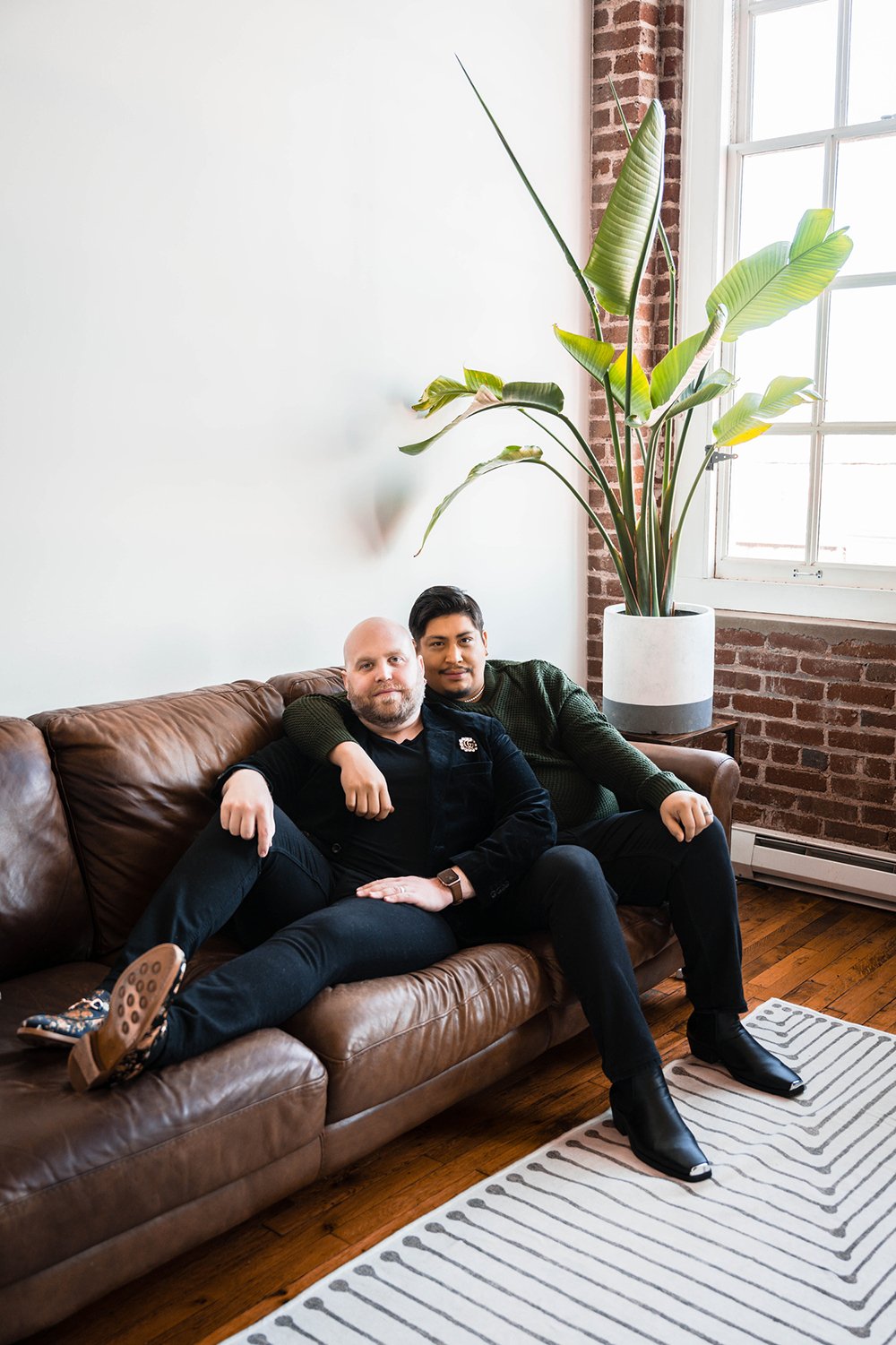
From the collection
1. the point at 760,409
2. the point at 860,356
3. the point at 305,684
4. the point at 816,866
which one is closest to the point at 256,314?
the point at 305,684

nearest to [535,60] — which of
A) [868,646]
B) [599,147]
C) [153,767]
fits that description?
[599,147]

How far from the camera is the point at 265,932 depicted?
2395 mm

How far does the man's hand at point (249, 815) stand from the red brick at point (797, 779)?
215cm

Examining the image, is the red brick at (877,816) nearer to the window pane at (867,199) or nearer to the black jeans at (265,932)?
the window pane at (867,199)

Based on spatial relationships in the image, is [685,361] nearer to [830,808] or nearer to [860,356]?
[860,356]

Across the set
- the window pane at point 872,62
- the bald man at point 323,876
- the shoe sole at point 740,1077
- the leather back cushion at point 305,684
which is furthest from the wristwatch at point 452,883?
the window pane at point 872,62

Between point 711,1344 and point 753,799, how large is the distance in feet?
7.71

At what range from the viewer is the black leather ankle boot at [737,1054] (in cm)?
254

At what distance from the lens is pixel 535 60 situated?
3754mm

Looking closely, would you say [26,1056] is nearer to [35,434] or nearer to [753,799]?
[35,434]

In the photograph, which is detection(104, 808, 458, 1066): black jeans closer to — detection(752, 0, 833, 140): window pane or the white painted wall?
the white painted wall

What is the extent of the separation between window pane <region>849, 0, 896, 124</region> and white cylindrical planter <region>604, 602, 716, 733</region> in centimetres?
163

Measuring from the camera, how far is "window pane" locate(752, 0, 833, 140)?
12.1 feet

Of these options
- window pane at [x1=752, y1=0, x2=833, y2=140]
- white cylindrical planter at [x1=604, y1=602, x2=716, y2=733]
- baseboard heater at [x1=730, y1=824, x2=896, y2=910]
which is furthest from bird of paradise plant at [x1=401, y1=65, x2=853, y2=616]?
baseboard heater at [x1=730, y1=824, x2=896, y2=910]
